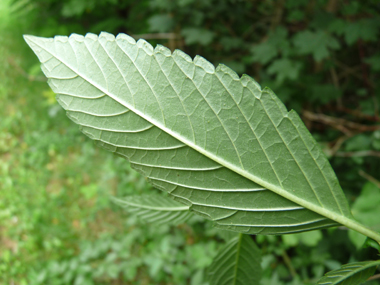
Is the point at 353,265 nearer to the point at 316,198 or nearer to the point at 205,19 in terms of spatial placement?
the point at 316,198

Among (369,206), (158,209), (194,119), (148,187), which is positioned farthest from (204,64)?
(148,187)

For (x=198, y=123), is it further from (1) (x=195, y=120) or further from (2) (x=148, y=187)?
(2) (x=148, y=187)

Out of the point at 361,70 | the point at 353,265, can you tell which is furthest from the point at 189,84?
the point at 361,70

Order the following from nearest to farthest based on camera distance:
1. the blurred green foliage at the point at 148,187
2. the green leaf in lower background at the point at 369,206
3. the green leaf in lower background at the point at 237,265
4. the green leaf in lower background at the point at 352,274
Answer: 1. the green leaf in lower background at the point at 352,274
2. the green leaf in lower background at the point at 237,265
3. the green leaf in lower background at the point at 369,206
4. the blurred green foliage at the point at 148,187

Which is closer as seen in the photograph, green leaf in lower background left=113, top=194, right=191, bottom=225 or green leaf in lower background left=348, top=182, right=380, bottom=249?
green leaf in lower background left=113, top=194, right=191, bottom=225

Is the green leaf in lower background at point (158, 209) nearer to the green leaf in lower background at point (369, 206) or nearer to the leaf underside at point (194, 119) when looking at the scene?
the leaf underside at point (194, 119)

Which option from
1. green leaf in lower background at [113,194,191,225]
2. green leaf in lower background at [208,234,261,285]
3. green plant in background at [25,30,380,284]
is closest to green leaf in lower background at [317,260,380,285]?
green plant in background at [25,30,380,284]

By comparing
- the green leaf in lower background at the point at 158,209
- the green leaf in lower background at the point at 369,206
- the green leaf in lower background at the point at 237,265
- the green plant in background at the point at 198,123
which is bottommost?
the green leaf in lower background at the point at 237,265

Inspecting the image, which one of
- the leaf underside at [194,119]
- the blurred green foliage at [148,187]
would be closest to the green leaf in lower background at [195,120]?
the leaf underside at [194,119]

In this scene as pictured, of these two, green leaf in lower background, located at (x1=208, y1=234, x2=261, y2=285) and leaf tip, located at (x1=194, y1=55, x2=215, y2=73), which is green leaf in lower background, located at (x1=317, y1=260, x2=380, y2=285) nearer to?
green leaf in lower background, located at (x1=208, y1=234, x2=261, y2=285)
